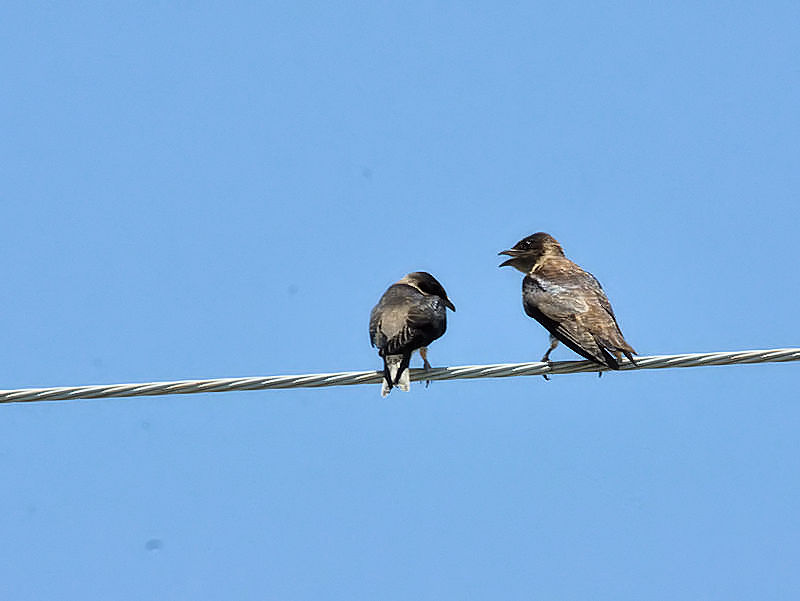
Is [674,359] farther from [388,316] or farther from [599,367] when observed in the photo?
[388,316]

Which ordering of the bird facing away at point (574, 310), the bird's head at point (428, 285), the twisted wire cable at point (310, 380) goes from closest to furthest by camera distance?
the twisted wire cable at point (310, 380), the bird facing away at point (574, 310), the bird's head at point (428, 285)

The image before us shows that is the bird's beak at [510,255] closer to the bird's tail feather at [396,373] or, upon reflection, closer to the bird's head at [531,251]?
the bird's head at [531,251]

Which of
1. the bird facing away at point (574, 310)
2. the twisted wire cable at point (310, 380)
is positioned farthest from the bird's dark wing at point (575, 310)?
the twisted wire cable at point (310, 380)

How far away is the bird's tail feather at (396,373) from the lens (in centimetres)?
975

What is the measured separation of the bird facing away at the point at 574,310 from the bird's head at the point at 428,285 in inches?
31.0

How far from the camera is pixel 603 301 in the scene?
11.0 meters

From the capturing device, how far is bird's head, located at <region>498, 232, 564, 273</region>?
12.8 m

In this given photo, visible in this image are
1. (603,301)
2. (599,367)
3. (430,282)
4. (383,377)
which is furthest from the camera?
(430,282)

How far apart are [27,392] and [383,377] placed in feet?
8.22

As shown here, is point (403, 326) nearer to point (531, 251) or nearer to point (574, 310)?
point (574, 310)

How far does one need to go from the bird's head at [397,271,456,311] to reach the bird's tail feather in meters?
1.78

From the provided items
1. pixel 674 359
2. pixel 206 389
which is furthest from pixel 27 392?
pixel 674 359

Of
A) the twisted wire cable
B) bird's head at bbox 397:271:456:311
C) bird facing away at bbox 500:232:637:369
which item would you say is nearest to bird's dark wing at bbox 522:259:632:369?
bird facing away at bbox 500:232:637:369

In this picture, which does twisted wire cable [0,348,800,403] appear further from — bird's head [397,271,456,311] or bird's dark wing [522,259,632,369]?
bird's head [397,271,456,311]
